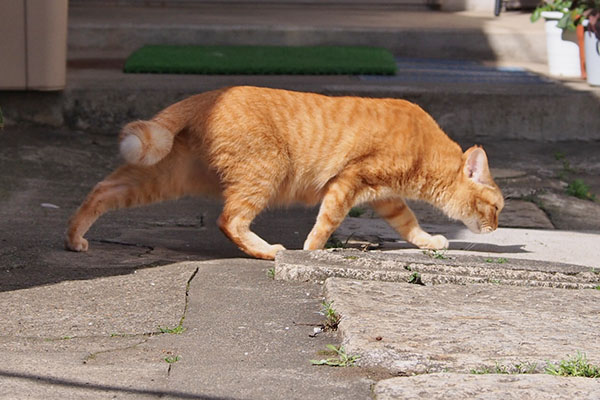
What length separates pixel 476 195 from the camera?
14.8ft

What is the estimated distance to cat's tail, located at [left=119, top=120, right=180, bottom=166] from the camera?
12.7 ft

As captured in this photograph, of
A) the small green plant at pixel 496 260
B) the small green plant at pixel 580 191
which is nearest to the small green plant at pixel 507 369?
the small green plant at pixel 496 260

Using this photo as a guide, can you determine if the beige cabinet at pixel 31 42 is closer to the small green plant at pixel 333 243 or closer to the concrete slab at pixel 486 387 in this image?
the small green plant at pixel 333 243

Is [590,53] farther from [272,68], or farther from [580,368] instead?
[580,368]

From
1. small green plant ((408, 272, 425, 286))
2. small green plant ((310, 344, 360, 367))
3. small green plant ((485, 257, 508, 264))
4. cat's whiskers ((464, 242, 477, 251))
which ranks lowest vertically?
cat's whiskers ((464, 242, 477, 251))

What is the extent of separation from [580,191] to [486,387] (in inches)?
135

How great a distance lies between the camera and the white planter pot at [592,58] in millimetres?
7375

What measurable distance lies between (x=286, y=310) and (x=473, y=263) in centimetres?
91

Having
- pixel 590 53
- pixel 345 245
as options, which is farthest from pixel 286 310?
pixel 590 53

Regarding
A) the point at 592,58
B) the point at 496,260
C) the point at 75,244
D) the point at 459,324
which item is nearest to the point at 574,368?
the point at 459,324

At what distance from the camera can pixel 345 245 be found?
4480 mm

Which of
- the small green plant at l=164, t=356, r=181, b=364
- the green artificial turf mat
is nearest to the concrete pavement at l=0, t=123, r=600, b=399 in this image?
the small green plant at l=164, t=356, r=181, b=364

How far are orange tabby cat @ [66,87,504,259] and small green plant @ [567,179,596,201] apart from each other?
1.32 m

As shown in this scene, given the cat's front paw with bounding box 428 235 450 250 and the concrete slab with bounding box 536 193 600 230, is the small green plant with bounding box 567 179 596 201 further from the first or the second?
the cat's front paw with bounding box 428 235 450 250
